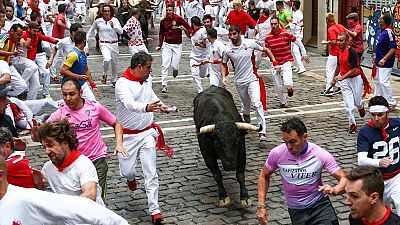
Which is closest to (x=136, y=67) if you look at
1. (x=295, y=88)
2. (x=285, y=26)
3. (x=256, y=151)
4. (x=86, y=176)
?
(x=86, y=176)

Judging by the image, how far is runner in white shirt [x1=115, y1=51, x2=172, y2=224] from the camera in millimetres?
8914

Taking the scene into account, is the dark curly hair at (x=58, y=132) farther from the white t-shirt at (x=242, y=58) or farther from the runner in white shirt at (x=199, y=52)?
the runner in white shirt at (x=199, y=52)

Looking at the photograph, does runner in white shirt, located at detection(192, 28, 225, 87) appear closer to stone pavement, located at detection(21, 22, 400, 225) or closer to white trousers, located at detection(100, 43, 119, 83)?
stone pavement, located at detection(21, 22, 400, 225)

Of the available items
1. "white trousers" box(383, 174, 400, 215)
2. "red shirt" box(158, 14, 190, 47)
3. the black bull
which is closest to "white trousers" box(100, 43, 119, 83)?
"red shirt" box(158, 14, 190, 47)

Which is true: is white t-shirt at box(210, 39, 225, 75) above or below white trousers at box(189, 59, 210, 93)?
above

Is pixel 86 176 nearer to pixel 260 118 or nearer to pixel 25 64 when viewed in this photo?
pixel 260 118

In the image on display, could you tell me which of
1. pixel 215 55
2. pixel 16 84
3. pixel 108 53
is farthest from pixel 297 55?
pixel 16 84

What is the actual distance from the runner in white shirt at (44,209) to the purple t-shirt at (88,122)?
2.93 m

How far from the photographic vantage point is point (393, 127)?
793 cm

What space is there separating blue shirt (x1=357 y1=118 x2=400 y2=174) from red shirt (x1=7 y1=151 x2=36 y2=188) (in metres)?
3.62

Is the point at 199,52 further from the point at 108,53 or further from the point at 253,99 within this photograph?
the point at 253,99

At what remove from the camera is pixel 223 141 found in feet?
31.8

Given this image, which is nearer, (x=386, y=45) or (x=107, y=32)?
(x=386, y=45)

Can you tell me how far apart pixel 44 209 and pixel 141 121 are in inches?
173
